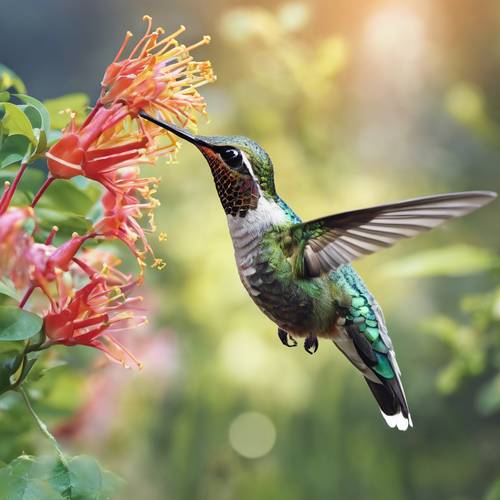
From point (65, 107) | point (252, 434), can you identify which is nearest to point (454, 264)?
point (65, 107)

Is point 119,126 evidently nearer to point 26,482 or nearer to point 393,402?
point 26,482

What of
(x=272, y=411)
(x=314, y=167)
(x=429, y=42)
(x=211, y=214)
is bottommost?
(x=272, y=411)

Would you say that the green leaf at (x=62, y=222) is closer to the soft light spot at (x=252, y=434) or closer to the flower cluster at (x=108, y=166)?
the flower cluster at (x=108, y=166)

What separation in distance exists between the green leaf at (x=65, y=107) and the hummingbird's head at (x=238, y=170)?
0.14m

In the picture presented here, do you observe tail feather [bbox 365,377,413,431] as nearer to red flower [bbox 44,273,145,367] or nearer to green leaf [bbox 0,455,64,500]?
red flower [bbox 44,273,145,367]

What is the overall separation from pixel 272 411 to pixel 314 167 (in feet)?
2.04

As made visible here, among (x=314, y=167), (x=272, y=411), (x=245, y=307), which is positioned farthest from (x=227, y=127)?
(x=272, y=411)

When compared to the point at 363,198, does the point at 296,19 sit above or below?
above

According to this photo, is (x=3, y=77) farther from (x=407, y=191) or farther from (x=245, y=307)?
(x=407, y=191)

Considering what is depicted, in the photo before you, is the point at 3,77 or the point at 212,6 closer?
the point at 3,77

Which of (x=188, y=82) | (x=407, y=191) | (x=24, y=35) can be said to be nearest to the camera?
(x=188, y=82)

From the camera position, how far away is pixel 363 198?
2.31m

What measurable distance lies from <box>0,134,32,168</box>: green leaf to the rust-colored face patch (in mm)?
203

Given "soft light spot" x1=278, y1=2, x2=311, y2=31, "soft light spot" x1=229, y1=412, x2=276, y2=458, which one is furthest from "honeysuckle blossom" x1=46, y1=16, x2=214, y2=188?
"soft light spot" x1=229, y1=412, x2=276, y2=458
